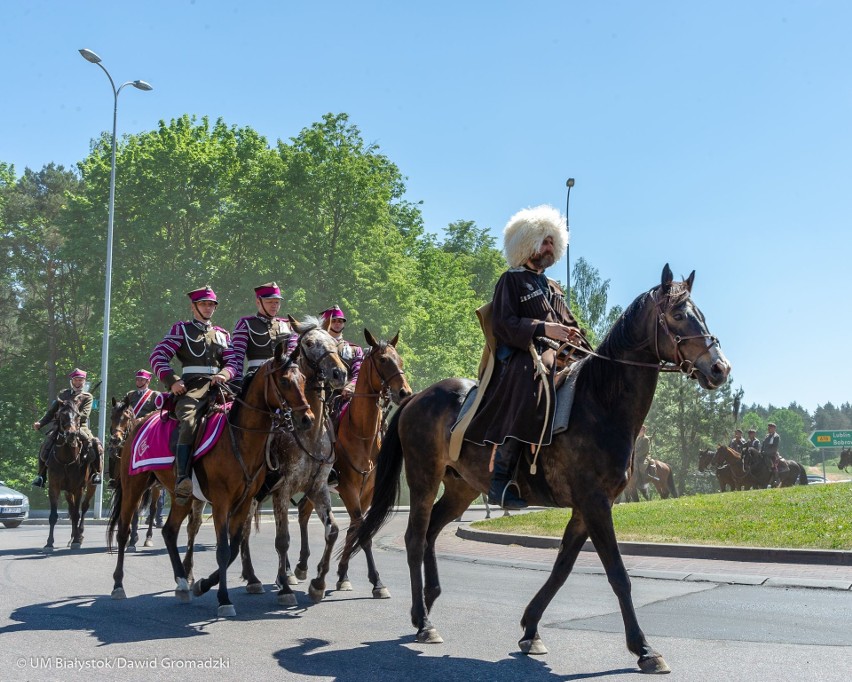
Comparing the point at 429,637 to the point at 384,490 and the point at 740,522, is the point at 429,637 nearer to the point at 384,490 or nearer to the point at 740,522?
the point at 384,490

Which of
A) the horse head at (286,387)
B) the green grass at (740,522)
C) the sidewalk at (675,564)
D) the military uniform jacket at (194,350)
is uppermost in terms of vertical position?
the military uniform jacket at (194,350)

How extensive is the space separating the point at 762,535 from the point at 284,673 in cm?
1070

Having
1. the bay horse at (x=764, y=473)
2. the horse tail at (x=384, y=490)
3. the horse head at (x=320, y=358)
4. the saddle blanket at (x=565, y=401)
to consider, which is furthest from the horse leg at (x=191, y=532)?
the bay horse at (x=764, y=473)

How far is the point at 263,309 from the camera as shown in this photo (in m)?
10.9

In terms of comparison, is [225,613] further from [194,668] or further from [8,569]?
[8,569]

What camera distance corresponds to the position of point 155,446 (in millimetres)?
10742

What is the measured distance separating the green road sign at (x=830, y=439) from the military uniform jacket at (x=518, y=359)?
4521 cm

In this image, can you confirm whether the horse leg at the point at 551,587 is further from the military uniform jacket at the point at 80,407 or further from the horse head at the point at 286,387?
the military uniform jacket at the point at 80,407

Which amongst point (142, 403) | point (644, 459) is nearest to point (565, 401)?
point (142, 403)

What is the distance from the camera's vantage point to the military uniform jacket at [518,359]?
23.9 ft

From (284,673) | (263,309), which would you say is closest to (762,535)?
(263,309)

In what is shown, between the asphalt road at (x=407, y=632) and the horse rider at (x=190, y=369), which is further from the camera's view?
the horse rider at (x=190, y=369)

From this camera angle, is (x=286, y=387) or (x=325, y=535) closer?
(x=286, y=387)

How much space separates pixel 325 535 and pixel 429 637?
300 cm
